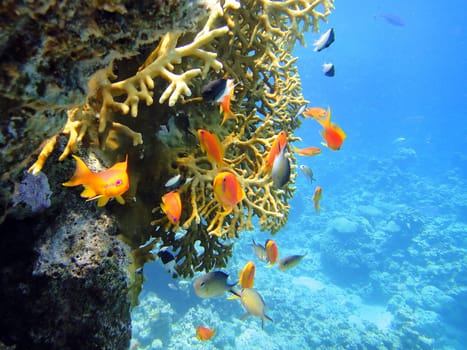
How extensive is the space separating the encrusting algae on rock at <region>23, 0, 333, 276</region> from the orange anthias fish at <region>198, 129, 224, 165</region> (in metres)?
0.04

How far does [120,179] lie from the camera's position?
5.82 ft

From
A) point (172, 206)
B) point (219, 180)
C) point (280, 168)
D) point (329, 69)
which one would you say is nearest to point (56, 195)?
point (172, 206)

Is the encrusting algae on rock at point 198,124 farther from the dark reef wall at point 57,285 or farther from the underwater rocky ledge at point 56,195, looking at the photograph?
the dark reef wall at point 57,285

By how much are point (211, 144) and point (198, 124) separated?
0.54 meters

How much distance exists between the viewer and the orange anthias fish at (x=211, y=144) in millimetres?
2357

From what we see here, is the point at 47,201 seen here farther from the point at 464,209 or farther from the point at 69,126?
the point at 464,209

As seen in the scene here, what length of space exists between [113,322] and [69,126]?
133cm

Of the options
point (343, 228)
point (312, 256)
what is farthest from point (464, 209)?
point (312, 256)

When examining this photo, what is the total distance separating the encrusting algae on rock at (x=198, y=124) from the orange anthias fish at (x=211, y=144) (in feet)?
0.14

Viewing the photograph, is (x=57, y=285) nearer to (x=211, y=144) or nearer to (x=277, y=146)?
(x=211, y=144)

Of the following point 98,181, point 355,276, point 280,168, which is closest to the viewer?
point 98,181

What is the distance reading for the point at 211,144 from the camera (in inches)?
95.7

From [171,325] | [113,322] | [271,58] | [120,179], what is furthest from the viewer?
[171,325]

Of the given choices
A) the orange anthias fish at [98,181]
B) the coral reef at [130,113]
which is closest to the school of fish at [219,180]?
the orange anthias fish at [98,181]
